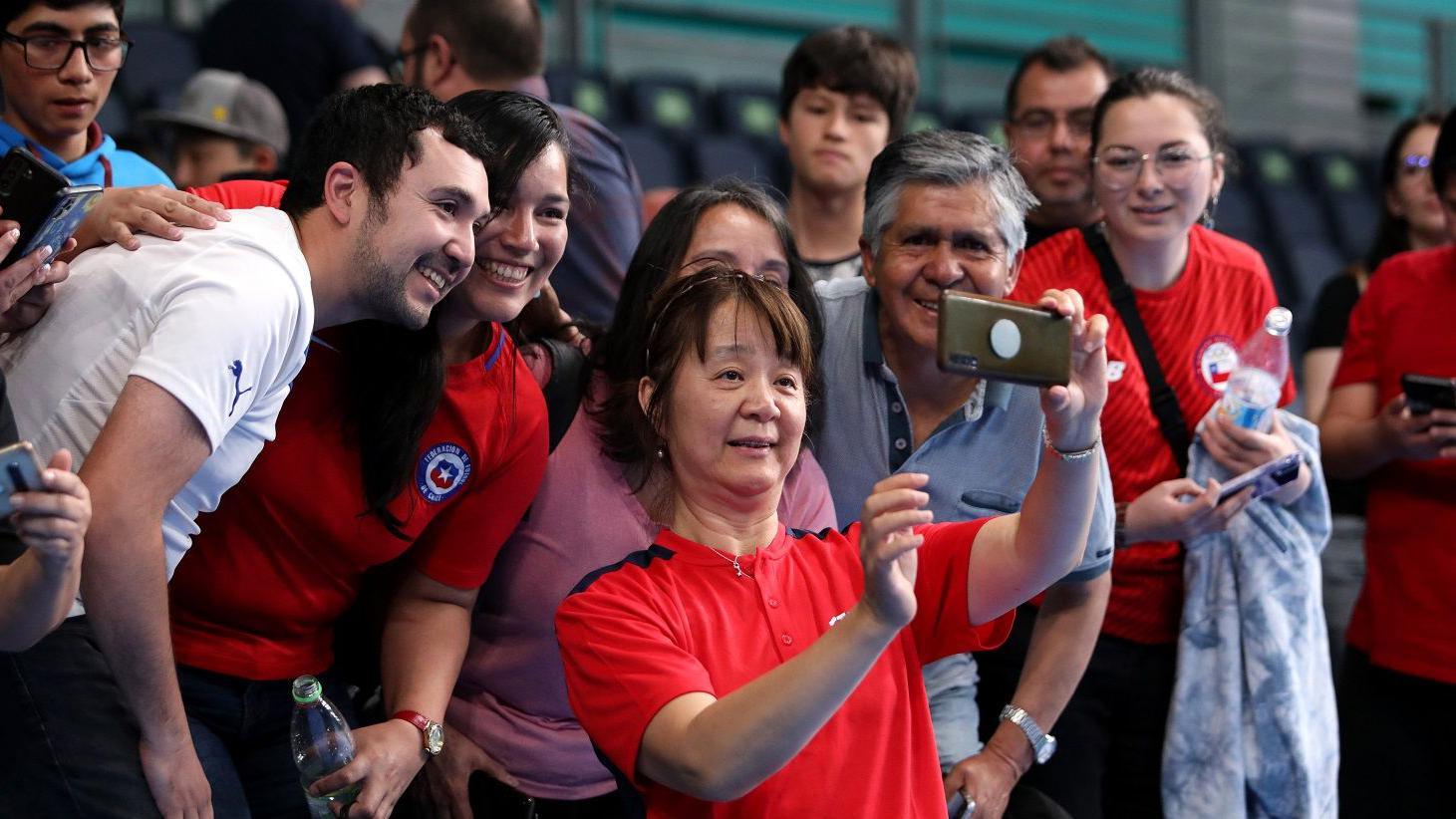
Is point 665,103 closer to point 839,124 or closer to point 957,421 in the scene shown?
point 839,124

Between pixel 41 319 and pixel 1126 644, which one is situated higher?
pixel 41 319

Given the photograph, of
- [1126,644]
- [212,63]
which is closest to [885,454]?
[1126,644]

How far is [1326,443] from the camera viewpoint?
2869mm

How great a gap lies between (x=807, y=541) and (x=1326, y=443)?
1.40 m

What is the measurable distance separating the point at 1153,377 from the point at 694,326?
1.02m

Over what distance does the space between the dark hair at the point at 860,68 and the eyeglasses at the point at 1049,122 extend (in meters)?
0.26

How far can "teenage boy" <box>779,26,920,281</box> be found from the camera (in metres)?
3.18

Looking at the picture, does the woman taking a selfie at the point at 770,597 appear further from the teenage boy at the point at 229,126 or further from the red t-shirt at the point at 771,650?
the teenage boy at the point at 229,126

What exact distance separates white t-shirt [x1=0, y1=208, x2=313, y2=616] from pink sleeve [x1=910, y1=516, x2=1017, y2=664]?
Result: 0.83 m

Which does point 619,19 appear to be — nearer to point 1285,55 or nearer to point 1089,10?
point 1089,10

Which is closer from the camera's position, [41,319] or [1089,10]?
[41,319]

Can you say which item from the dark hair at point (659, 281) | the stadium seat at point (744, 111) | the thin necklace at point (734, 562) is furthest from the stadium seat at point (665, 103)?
the thin necklace at point (734, 562)

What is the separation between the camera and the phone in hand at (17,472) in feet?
4.79

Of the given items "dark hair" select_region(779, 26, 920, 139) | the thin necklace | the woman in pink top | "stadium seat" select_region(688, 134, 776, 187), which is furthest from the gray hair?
"stadium seat" select_region(688, 134, 776, 187)
